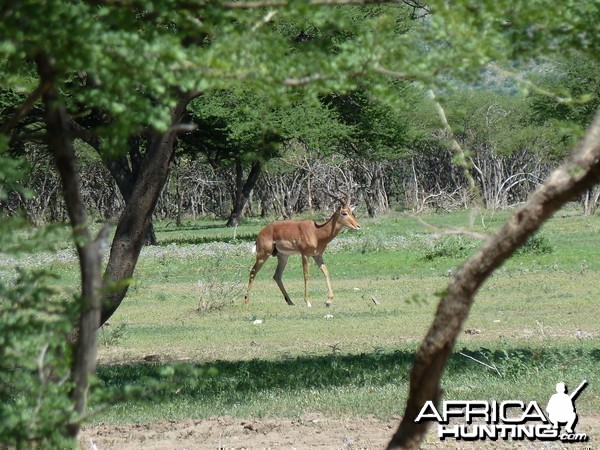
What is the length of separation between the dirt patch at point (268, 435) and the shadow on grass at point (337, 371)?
3.01 ft

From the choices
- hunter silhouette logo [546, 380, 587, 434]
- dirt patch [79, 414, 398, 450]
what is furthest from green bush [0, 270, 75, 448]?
hunter silhouette logo [546, 380, 587, 434]

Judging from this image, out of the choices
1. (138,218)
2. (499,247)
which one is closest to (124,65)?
(499,247)

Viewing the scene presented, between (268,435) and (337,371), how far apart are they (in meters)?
2.97

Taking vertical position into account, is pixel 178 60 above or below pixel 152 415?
above

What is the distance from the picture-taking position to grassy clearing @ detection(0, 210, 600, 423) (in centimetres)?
965

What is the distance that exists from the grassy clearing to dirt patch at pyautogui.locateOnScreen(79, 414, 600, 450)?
0.93 ft

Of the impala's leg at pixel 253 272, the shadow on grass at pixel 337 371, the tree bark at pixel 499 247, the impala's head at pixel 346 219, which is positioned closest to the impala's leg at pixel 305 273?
the impala's leg at pixel 253 272

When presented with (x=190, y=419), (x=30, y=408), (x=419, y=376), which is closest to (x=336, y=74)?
(x=419, y=376)

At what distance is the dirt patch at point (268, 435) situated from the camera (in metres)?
7.85

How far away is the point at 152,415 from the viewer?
9.45 m

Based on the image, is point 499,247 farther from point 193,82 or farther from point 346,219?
point 346,219

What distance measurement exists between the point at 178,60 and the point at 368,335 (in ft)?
37.2

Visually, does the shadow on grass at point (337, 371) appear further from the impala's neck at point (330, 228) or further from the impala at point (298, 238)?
the impala's neck at point (330, 228)

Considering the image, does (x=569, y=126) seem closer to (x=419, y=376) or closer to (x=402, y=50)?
(x=402, y=50)
